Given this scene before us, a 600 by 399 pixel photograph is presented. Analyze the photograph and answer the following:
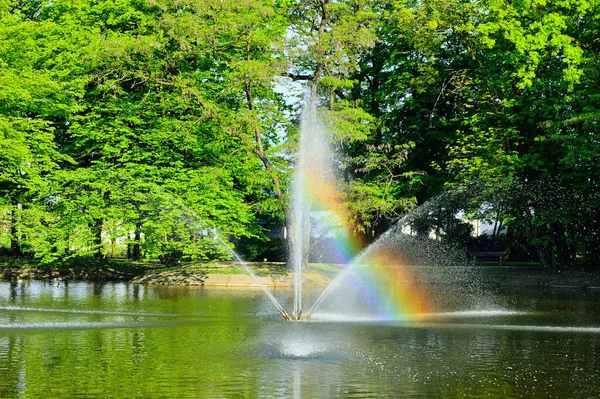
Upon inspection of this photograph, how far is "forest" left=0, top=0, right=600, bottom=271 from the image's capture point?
38.0 meters

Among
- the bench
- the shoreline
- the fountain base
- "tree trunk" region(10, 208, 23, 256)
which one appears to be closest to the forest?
"tree trunk" region(10, 208, 23, 256)

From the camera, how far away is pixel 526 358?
15.5 m

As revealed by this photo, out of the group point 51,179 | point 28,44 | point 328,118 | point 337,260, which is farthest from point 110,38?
point 337,260

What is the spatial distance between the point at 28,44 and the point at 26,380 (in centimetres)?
3154

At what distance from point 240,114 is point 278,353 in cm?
2464

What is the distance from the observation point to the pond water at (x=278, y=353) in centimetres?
1202

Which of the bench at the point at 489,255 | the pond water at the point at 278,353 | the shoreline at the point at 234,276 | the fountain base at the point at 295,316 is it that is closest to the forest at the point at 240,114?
the shoreline at the point at 234,276

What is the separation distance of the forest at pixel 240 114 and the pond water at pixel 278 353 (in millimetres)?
14002

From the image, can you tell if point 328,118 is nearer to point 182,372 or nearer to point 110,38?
point 110,38

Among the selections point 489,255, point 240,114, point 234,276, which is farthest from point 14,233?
point 489,255

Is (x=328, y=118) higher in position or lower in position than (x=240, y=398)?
higher

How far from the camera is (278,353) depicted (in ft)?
51.3

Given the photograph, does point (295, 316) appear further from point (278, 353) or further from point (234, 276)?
point (234, 276)

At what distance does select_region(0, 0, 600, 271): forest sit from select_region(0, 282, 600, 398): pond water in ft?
45.9
